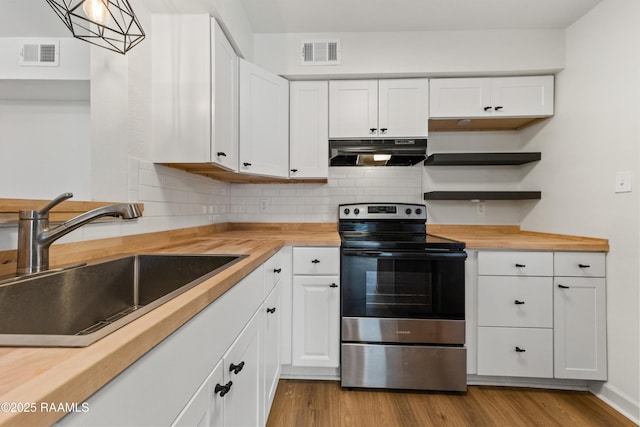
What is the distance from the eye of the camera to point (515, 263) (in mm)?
1822

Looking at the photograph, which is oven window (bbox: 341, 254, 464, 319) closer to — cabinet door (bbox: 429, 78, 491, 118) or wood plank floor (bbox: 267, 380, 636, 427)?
wood plank floor (bbox: 267, 380, 636, 427)

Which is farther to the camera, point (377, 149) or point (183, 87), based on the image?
point (377, 149)

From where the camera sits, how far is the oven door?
6.00 feet

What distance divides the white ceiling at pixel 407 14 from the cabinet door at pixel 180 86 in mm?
572

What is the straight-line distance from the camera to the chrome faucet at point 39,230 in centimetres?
85

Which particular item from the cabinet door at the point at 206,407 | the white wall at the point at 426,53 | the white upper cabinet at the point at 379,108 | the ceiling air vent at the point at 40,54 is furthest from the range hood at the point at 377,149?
the cabinet door at the point at 206,407

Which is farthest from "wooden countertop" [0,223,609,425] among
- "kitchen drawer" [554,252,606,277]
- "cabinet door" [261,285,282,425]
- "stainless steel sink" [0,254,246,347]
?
"kitchen drawer" [554,252,606,277]

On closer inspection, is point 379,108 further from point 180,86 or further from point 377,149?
point 180,86

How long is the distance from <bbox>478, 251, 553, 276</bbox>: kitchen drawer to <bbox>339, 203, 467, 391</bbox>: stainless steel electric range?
16 cm

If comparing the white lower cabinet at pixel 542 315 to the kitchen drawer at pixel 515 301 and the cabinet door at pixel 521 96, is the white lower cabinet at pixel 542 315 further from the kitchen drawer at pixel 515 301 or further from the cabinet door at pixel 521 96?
the cabinet door at pixel 521 96

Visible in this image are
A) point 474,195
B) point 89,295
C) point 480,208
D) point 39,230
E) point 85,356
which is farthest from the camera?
point 480,208

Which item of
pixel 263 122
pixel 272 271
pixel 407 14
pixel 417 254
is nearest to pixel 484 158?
pixel 417 254

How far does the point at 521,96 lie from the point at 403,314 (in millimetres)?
1836

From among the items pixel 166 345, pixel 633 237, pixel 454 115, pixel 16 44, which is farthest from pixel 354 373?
pixel 16 44
